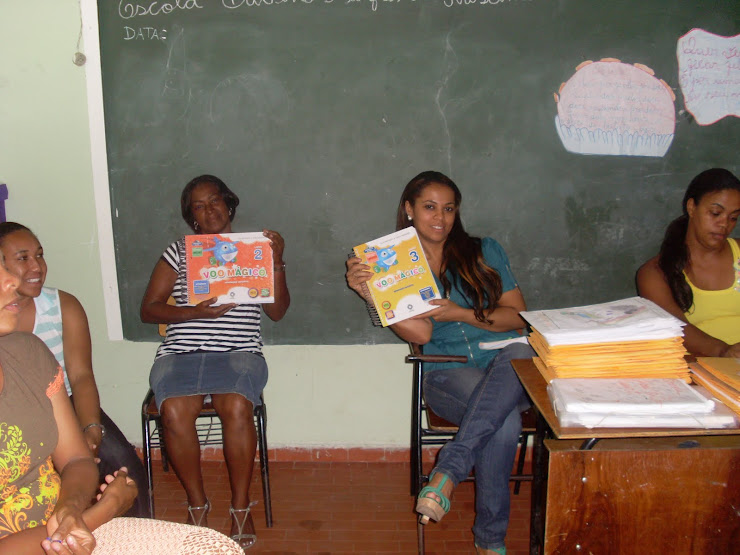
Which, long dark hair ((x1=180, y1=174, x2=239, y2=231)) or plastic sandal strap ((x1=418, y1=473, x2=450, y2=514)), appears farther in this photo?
long dark hair ((x1=180, y1=174, x2=239, y2=231))

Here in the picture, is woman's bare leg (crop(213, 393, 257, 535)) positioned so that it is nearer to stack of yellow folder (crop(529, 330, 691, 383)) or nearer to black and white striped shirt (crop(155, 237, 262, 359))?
black and white striped shirt (crop(155, 237, 262, 359))

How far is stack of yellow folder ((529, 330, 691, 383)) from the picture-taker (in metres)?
1.85

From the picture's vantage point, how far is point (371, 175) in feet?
9.91

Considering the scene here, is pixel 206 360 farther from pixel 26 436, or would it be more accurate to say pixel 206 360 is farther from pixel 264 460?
pixel 26 436

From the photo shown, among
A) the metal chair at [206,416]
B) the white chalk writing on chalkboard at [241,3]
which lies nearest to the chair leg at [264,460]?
the metal chair at [206,416]

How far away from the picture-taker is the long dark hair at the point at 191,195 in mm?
2924

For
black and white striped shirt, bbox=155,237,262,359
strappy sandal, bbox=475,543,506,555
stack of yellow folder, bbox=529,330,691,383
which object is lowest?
strappy sandal, bbox=475,543,506,555

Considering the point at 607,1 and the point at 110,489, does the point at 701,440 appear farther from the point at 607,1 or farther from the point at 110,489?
the point at 607,1

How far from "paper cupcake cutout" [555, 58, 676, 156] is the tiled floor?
6.05ft

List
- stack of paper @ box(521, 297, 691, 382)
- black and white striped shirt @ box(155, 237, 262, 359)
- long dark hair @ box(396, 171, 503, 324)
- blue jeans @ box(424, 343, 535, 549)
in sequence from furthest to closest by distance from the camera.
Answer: black and white striped shirt @ box(155, 237, 262, 359) < long dark hair @ box(396, 171, 503, 324) < blue jeans @ box(424, 343, 535, 549) < stack of paper @ box(521, 297, 691, 382)

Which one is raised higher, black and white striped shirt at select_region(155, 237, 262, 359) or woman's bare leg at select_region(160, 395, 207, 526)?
black and white striped shirt at select_region(155, 237, 262, 359)

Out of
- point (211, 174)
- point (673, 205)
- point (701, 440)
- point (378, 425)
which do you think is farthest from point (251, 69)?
point (701, 440)

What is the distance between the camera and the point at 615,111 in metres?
2.93

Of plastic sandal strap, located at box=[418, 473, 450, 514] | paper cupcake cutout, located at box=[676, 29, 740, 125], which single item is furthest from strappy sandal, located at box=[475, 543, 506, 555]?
paper cupcake cutout, located at box=[676, 29, 740, 125]
